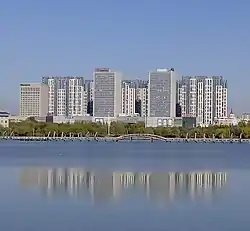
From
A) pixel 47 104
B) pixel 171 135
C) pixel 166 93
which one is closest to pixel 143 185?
pixel 171 135

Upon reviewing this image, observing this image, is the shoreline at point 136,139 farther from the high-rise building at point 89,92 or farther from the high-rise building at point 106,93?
the high-rise building at point 89,92

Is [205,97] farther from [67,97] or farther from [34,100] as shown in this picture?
[34,100]

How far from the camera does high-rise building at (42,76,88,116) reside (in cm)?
12238

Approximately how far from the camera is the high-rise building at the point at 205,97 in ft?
385

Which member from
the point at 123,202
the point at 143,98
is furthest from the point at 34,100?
the point at 123,202

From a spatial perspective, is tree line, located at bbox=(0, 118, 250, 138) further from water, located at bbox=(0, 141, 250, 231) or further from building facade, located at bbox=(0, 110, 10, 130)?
water, located at bbox=(0, 141, 250, 231)

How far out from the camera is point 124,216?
43.5ft

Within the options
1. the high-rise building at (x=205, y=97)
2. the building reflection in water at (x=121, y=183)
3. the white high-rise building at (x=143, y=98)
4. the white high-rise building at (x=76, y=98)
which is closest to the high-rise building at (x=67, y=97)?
the white high-rise building at (x=76, y=98)

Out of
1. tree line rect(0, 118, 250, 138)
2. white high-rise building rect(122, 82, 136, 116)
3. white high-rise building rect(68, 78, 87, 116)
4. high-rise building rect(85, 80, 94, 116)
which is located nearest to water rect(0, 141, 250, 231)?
tree line rect(0, 118, 250, 138)

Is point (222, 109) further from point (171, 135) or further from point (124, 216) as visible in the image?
point (124, 216)

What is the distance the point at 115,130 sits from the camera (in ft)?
325

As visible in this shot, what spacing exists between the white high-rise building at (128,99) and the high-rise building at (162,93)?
3693mm

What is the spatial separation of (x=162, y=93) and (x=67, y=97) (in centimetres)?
1897

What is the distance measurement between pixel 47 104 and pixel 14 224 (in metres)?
113
